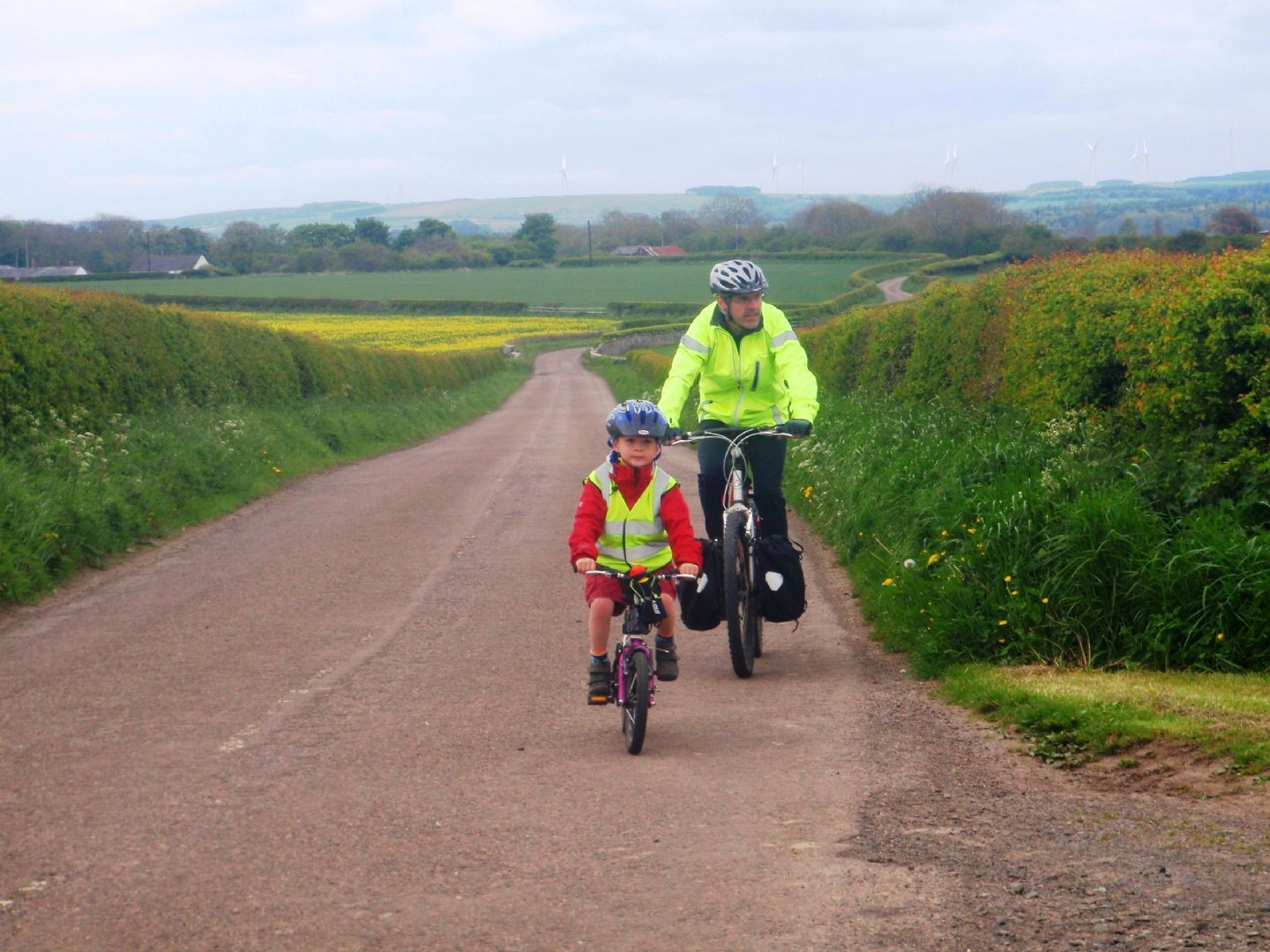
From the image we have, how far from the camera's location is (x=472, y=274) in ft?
435

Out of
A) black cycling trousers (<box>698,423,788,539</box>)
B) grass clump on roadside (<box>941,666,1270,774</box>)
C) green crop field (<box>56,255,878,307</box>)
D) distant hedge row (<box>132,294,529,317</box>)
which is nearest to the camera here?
grass clump on roadside (<box>941,666,1270,774</box>)

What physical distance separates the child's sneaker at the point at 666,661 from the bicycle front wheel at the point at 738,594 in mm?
881

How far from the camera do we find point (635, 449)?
241 inches

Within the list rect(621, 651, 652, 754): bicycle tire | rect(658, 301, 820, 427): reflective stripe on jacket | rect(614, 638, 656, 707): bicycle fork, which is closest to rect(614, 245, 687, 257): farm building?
rect(658, 301, 820, 427): reflective stripe on jacket

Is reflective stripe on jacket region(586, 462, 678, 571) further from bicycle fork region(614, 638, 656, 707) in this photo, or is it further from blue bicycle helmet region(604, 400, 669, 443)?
bicycle fork region(614, 638, 656, 707)

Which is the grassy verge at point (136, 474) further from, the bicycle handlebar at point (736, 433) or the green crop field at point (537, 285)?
the green crop field at point (537, 285)

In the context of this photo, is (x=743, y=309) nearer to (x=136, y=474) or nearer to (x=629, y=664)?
(x=629, y=664)

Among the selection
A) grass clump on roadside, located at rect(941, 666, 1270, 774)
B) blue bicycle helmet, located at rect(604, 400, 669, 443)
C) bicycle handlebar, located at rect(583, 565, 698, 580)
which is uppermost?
blue bicycle helmet, located at rect(604, 400, 669, 443)

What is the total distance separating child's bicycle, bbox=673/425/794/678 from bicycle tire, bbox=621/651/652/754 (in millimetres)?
1275

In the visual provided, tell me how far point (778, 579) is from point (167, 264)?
95.5 m

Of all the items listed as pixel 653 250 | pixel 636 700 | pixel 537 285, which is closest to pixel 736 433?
pixel 636 700

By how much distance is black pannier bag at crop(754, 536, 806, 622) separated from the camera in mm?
7414

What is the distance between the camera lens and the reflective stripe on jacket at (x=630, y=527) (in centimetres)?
616

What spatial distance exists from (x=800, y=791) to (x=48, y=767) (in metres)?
3.10
